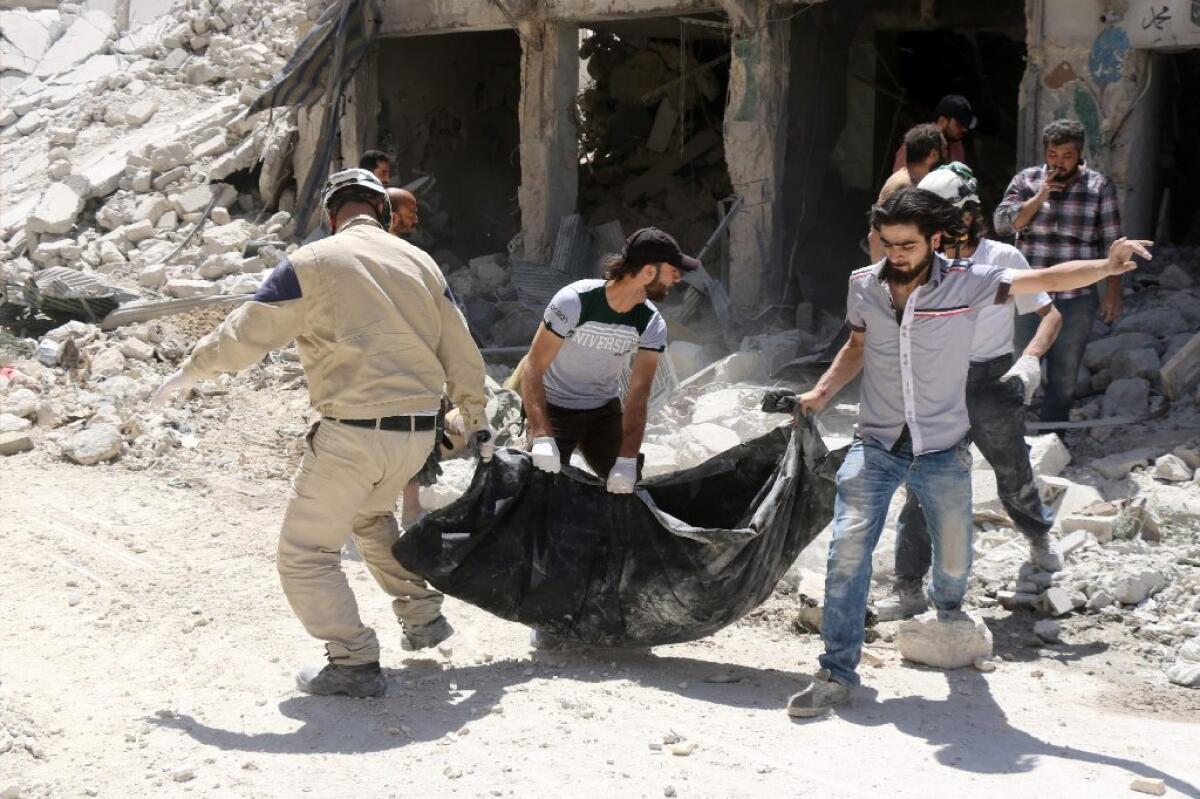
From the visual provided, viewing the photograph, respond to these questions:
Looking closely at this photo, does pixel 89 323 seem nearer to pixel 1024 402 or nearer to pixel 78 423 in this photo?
pixel 78 423

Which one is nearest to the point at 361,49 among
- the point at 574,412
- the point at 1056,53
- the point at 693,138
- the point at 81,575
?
the point at 693,138

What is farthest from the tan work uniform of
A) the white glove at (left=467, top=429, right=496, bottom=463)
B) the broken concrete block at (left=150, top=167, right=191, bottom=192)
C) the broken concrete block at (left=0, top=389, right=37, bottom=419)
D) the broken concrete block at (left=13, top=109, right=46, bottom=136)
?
the broken concrete block at (left=13, top=109, right=46, bottom=136)

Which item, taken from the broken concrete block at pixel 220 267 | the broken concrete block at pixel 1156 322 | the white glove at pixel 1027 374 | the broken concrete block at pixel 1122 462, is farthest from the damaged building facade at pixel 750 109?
the white glove at pixel 1027 374

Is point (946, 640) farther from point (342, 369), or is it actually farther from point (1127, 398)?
point (1127, 398)

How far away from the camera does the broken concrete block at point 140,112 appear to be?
14.9 meters

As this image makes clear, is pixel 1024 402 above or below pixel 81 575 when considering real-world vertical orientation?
above

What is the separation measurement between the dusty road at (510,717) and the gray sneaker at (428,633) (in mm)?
97

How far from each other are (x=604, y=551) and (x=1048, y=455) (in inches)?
115

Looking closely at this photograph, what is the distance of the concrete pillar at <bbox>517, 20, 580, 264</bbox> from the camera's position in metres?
11.0

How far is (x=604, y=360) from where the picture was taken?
16.9 ft

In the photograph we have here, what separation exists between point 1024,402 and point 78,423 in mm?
5811

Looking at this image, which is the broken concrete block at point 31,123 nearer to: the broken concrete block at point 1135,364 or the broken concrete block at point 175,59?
the broken concrete block at point 175,59

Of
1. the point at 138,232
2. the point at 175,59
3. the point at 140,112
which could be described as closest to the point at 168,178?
the point at 138,232

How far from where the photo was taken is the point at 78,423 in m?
8.52
